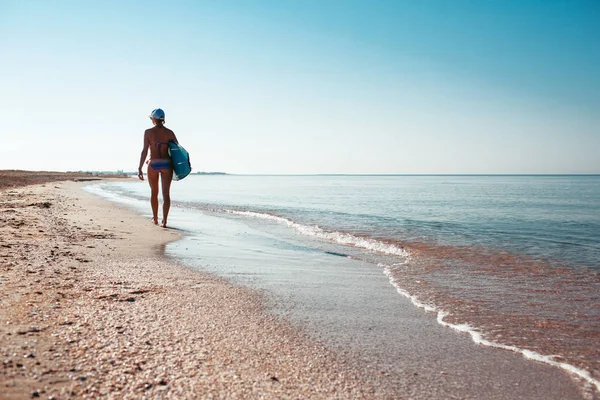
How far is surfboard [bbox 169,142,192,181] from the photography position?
8945 millimetres

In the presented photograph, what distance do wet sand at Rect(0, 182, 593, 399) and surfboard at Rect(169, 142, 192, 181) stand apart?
5.12 meters

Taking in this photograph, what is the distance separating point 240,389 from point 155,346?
0.70 metres

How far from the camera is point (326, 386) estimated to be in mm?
2096

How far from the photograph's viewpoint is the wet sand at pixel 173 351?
198cm

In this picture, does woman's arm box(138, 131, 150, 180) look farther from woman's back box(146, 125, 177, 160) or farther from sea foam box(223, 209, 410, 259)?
sea foam box(223, 209, 410, 259)

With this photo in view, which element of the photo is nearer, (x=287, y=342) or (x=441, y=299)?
(x=287, y=342)

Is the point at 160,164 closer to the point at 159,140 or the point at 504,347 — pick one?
the point at 159,140

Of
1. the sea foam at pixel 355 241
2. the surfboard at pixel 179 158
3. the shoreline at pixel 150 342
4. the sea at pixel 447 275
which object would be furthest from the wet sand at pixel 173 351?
the surfboard at pixel 179 158

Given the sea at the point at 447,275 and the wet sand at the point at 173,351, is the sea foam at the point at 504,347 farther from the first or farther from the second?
the wet sand at the point at 173,351

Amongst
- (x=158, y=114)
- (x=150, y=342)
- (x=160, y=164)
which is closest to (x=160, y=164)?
(x=160, y=164)

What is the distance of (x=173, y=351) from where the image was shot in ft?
7.73

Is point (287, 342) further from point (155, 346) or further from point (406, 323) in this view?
point (406, 323)

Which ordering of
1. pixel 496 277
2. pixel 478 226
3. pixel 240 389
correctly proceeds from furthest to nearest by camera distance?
pixel 478 226 < pixel 496 277 < pixel 240 389

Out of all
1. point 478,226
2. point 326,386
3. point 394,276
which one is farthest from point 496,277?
point 478,226
